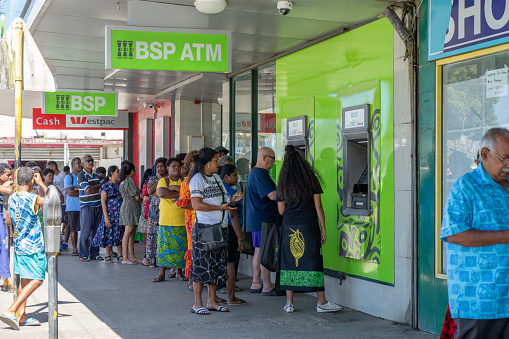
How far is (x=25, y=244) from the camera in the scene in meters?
6.15

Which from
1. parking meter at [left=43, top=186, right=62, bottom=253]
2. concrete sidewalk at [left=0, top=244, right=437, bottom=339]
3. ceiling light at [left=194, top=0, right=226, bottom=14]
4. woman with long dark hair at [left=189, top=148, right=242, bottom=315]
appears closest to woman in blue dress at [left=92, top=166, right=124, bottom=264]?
concrete sidewalk at [left=0, top=244, right=437, bottom=339]

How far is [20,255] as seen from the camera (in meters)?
6.16

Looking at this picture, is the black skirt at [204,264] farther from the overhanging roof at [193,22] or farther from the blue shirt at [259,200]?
the overhanging roof at [193,22]

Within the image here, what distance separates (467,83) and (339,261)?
272cm

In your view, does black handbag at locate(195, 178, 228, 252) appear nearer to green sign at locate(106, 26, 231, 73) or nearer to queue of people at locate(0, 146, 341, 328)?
queue of people at locate(0, 146, 341, 328)

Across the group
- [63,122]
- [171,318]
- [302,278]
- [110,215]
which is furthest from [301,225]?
[63,122]

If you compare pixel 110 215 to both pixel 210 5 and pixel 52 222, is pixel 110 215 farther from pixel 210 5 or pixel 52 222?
pixel 52 222

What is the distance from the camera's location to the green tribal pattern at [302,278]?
6734 mm

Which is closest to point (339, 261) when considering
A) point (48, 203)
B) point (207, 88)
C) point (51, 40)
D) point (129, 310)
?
point (129, 310)

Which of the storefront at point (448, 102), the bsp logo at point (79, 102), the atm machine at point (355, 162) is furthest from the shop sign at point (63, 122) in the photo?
the storefront at point (448, 102)

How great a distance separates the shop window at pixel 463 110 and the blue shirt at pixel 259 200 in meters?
2.32

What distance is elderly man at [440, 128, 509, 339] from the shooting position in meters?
3.36

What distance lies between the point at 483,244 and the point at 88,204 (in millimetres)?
9187

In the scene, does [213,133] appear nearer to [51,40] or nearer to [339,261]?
[51,40]
